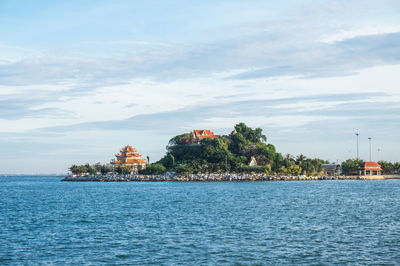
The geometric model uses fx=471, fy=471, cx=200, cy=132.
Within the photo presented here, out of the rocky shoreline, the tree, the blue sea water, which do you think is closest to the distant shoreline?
the rocky shoreline

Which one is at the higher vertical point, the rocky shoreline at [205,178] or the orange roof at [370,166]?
the orange roof at [370,166]

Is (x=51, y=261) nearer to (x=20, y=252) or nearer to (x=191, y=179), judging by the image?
(x=20, y=252)

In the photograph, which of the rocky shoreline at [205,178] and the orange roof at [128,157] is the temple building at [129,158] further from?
the rocky shoreline at [205,178]

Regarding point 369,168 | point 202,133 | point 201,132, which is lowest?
point 369,168

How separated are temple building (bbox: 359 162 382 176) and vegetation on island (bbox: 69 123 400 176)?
49.2ft

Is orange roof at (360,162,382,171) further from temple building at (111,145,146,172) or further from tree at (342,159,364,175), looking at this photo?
temple building at (111,145,146,172)

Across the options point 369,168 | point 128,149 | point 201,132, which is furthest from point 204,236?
point 128,149

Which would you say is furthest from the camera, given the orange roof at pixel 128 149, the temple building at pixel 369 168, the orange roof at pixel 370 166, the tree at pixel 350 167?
the orange roof at pixel 128 149

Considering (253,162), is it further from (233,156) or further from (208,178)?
(208,178)

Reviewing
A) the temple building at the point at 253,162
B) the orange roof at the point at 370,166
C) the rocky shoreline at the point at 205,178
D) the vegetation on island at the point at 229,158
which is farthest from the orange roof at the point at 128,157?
the orange roof at the point at 370,166

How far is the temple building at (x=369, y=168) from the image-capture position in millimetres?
154750

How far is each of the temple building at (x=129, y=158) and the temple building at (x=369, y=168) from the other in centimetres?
7356

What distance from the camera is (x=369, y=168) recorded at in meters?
155

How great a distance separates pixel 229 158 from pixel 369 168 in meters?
51.8
